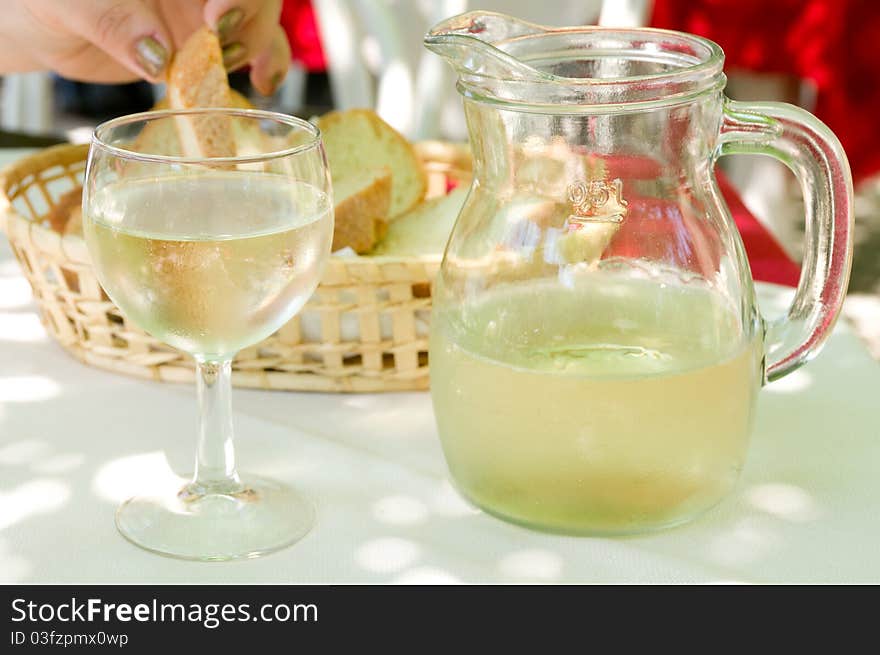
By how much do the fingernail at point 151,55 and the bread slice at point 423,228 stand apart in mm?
210

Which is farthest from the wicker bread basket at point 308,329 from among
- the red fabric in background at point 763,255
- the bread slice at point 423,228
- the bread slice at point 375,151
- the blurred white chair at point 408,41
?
the blurred white chair at point 408,41

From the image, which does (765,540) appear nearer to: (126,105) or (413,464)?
(413,464)

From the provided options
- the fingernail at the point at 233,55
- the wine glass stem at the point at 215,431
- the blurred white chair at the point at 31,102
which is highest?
the fingernail at the point at 233,55

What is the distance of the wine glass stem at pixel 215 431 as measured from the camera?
26.0 inches

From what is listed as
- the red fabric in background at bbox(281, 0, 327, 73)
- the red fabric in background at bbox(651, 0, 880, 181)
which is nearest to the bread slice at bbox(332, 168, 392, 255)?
the red fabric in background at bbox(651, 0, 880, 181)

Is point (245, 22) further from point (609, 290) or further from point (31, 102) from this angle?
point (31, 102)

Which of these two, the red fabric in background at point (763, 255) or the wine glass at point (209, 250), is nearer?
the wine glass at point (209, 250)

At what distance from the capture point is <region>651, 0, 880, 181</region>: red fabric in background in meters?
2.10

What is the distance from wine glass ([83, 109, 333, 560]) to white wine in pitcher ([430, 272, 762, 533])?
96 millimetres

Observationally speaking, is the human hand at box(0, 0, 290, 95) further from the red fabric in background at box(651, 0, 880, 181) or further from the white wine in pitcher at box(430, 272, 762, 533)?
the red fabric in background at box(651, 0, 880, 181)

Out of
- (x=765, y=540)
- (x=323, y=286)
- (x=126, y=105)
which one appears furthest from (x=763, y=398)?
(x=126, y=105)

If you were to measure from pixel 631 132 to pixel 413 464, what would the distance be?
0.24 meters

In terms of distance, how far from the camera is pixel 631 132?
60 cm

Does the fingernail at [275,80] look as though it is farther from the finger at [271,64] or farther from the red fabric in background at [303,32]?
the red fabric in background at [303,32]
